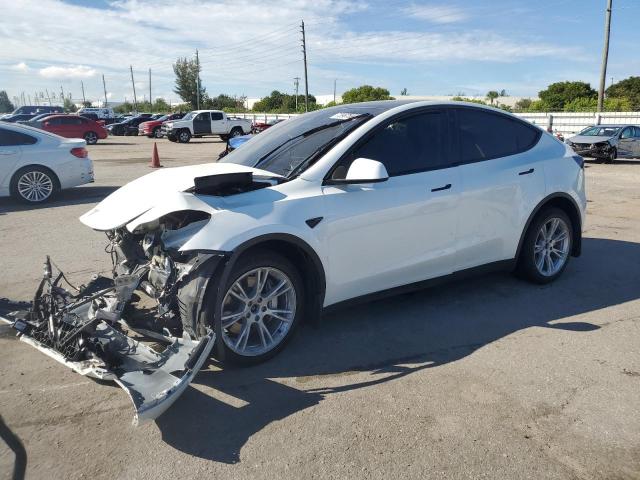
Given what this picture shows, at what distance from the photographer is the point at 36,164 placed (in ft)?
33.6

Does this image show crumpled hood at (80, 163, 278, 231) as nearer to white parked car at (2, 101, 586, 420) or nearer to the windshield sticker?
white parked car at (2, 101, 586, 420)

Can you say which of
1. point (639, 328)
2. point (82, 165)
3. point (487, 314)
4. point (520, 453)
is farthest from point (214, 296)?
point (82, 165)

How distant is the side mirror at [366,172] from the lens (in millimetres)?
3814

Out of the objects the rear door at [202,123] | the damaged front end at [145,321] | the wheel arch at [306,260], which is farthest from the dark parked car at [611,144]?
the rear door at [202,123]

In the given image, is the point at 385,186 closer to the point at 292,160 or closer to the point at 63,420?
the point at 292,160

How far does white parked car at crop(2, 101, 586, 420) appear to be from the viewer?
3.45m

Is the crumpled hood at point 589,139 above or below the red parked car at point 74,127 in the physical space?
below

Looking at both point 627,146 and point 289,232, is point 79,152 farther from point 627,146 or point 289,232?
point 627,146

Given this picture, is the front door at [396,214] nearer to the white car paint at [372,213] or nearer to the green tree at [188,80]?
the white car paint at [372,213]

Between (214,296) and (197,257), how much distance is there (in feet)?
0.91

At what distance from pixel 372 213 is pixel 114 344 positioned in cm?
199

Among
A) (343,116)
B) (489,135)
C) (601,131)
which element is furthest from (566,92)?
(343,116)

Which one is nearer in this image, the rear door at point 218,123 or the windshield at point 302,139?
the windshield at point 302,139

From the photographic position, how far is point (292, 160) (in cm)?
428
